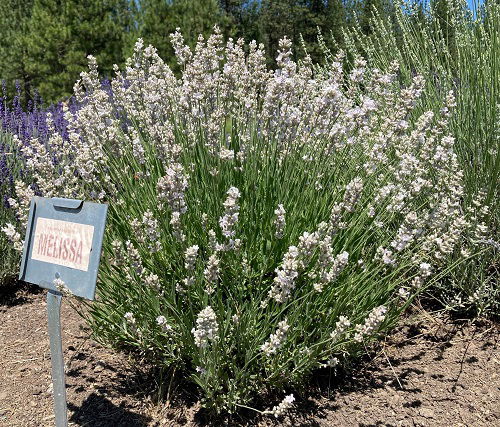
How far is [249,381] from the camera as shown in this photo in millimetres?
2254

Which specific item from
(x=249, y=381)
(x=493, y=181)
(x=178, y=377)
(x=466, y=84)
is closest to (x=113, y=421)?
(x=178, y=377)

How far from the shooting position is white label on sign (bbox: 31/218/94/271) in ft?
5.67

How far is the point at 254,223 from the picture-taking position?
7.88 feet

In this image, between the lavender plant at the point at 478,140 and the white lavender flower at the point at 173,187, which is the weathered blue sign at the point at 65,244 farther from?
the lavender plant at the point at 478,140

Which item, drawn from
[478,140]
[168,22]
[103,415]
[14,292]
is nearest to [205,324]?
[103,415]

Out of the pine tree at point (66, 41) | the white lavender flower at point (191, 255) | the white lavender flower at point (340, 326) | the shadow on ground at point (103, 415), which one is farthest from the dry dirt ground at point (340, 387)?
the pine tree at point (66, 41)

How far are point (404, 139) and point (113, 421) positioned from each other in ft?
6.58

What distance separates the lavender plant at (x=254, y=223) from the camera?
80.0 inches

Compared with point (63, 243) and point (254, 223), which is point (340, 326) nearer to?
point (254, 223)

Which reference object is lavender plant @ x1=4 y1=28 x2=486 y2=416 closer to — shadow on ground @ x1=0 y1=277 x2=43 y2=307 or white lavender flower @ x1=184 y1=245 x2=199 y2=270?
white lavender flower @ x1=184 y1=245 x2=199 y2=270

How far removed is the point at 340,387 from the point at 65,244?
1546 millimetres

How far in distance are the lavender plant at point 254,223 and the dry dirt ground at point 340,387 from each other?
157 millimetres

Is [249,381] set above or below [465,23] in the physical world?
below

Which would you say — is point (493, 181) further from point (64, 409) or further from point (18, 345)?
point (18, 345)
